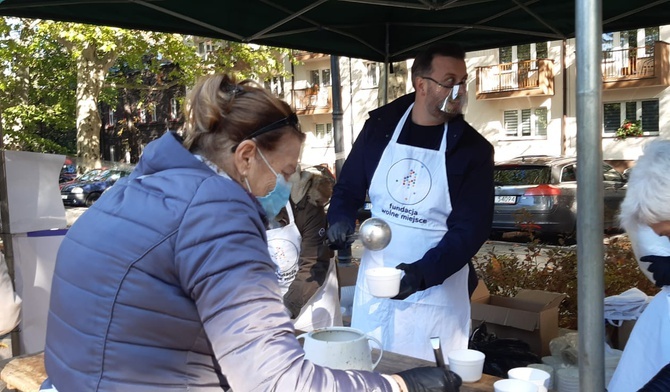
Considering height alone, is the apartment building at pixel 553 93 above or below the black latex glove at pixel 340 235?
above

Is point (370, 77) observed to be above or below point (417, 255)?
above

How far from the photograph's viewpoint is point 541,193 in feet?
31.6

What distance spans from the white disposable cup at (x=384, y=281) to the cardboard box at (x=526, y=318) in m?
1.45

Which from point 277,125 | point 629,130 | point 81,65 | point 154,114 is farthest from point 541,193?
point 154,114

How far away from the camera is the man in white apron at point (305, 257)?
301cm

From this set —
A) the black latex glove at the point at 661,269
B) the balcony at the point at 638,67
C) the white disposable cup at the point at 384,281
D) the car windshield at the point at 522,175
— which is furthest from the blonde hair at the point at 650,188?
the balcony at the point at 638,67

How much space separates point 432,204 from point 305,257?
857mm

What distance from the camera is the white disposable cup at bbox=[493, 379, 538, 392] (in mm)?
1461

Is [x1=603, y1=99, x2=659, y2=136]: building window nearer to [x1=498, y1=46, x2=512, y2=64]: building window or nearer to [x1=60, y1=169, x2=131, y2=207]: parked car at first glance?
[x1=498, y1=46, x2=512, y2=64]: building window

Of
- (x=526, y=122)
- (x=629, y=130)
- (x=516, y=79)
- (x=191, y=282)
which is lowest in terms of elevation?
(x=191, y=282)

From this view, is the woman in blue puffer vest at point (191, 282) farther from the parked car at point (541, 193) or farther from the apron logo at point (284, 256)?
the parked car at point (541, 193)

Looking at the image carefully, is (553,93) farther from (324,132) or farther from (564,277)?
(564,277)

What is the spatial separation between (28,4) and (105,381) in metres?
2.38

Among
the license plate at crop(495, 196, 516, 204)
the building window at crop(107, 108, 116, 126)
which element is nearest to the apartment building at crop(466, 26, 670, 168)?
the license plate at crop(495, 196, 516, 204)
